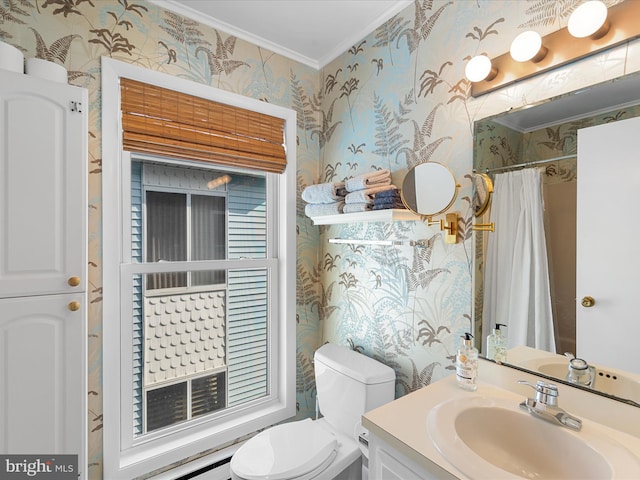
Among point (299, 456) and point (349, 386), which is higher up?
point (349, 386)

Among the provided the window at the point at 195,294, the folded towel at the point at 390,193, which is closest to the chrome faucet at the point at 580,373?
the folded towel at the point at 390,193

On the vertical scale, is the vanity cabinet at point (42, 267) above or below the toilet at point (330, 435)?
above

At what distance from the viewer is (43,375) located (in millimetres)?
1054

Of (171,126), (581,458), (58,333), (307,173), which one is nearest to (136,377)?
(58,333)

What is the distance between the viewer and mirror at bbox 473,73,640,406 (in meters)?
0.89

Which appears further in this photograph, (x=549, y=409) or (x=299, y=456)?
(x=299, y=456)

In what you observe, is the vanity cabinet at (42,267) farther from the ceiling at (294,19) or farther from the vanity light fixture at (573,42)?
the vanity light fixture at (573,42)

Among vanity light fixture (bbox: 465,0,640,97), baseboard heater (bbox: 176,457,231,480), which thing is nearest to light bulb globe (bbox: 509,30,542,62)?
vanity light fixture (bbox: 465,0,640,97)

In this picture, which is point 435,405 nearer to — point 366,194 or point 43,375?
point 366,194

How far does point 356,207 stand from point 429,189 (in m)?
0.34

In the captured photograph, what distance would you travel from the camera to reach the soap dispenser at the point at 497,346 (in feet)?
3.68

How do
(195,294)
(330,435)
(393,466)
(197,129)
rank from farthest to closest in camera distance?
(195,294)
(197,129)
(330,435)
(393,466)

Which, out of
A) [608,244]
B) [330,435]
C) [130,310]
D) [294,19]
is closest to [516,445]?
[608,244]

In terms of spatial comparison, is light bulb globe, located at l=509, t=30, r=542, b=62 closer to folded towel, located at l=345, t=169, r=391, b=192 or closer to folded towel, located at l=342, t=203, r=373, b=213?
folded towel, located at l=345, t=169, r=391, b=192
